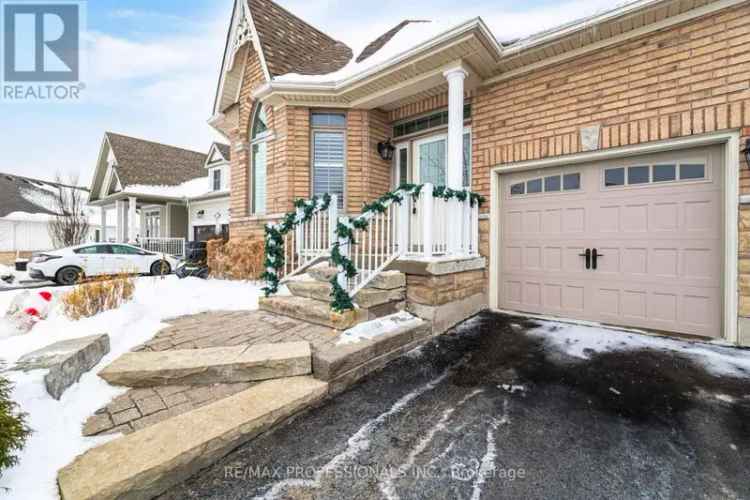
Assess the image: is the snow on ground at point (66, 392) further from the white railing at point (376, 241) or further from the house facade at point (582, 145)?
the house facade at point (582, 145)

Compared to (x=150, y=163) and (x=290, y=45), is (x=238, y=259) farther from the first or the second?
(x=150, y=163)

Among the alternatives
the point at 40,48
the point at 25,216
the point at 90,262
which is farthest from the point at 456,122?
the point at 25,216

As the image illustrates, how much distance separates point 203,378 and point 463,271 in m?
3.18

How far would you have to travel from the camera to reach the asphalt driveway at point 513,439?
1579 mm

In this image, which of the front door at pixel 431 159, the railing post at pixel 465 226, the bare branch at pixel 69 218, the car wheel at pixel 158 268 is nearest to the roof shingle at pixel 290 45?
the front door at pixel 431 159

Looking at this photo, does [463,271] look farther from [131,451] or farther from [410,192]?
[131,451]

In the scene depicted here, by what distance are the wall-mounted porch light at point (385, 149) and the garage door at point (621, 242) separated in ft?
7.59

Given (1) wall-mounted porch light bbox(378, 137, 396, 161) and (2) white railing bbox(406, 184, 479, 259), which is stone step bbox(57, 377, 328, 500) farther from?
(1) wall-mounted porch light bbox(378, 137, 396, 161)

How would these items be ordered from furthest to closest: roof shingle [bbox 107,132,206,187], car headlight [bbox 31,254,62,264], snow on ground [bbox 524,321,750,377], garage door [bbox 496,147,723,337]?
roof shingle [bbox 107,132,206,187] → car headlight [bbox 31,254,62,264] → garage door [bbox 496,147,723,337] → snow on ground [bbox 524,321,750,377]

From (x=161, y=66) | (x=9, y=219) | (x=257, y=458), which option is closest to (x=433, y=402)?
(x=257, y=458)

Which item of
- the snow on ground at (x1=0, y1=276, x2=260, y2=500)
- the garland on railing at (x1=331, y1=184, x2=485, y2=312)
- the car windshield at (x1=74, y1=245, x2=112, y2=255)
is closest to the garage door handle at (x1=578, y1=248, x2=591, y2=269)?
the garland on railing at (x1=331, y1=184, x2=485, y2=312)

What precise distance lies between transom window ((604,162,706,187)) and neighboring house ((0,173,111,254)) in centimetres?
2188

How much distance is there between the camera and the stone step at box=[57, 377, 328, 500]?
1468 millimetres

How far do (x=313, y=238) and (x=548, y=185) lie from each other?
3605 millimetres
